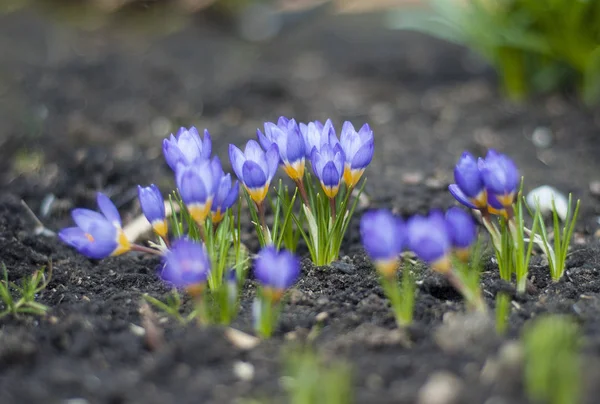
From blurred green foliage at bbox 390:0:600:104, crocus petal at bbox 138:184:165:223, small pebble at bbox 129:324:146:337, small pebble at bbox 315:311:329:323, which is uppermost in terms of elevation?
blurred green foliage at bbox 390:0:600:104

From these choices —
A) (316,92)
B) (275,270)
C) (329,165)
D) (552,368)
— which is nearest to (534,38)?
(316,92)

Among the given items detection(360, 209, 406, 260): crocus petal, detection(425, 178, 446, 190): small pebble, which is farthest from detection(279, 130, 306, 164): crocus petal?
detection(425, 178, 446, 190): small pebble

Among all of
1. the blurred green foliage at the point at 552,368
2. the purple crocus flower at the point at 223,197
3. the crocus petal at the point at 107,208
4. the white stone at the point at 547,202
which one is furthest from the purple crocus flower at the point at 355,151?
the white stone at the point at 547,202

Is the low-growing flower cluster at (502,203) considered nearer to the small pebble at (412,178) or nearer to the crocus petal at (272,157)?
the crocus petal at (272,157)

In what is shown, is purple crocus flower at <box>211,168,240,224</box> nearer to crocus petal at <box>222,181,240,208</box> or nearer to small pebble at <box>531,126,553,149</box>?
crocus petal at <box>222,181,240,208</box>

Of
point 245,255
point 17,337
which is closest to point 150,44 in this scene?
point 245,255

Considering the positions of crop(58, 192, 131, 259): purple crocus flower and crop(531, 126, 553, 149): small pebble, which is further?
crop(531, 126, 553, 149): small pebble

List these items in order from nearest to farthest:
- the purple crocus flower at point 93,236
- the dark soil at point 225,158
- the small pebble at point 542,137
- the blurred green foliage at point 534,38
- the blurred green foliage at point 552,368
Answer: the blurred green foliage at point 552,368 < the dark soil at point 225,158 < the purple crocus flower at point 93,236 < the small pebble at point 542,137 < the blurred green foliage at point 534,38
